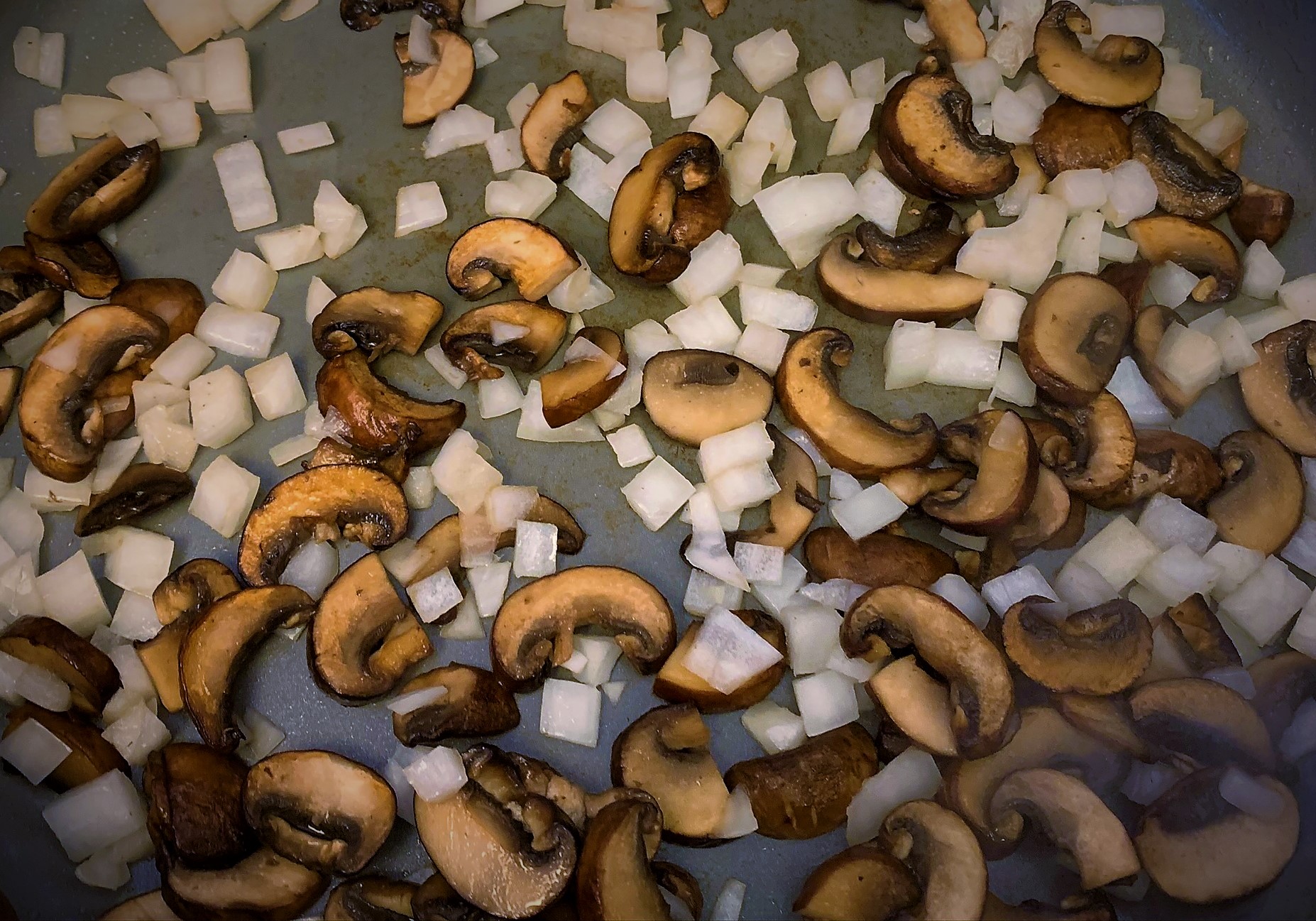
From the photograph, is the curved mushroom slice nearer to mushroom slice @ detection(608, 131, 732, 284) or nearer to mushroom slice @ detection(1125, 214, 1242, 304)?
mushroom slice @ detection(608, 131, 732, 284)

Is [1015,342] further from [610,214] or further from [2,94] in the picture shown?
[2,94]

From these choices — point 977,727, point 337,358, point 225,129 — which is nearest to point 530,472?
point 337,358

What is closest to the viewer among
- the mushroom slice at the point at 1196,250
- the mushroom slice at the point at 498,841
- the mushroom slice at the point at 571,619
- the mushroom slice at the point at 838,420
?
the mushroom slice at the point at 498,841

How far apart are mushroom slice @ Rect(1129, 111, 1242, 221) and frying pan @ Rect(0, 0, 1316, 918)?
0.60 ft

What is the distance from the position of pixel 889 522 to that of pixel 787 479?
0.21 m

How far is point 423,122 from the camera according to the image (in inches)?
92.0

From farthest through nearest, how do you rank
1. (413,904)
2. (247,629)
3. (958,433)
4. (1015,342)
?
1. (1015,342)
2. (958,433)
3. (247,629)
4. (413,904)

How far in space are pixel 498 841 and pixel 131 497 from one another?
1015 millimetres

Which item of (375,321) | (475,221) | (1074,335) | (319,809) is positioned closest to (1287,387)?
(1074,335)

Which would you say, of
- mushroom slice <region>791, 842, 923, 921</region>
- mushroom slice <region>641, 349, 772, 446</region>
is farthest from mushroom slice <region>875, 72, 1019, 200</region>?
mushroom slice <region>791, 842, 923, 921</region>

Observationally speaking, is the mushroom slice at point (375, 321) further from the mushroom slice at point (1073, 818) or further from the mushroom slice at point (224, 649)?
the mushroom slice at point (1073, 818)

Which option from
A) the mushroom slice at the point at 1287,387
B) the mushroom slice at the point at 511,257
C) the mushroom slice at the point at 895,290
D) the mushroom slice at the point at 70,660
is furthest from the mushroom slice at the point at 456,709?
the mushroom slice at the point at 1287,387

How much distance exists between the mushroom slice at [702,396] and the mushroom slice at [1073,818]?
2.72 feet

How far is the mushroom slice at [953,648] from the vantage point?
1708 mm
